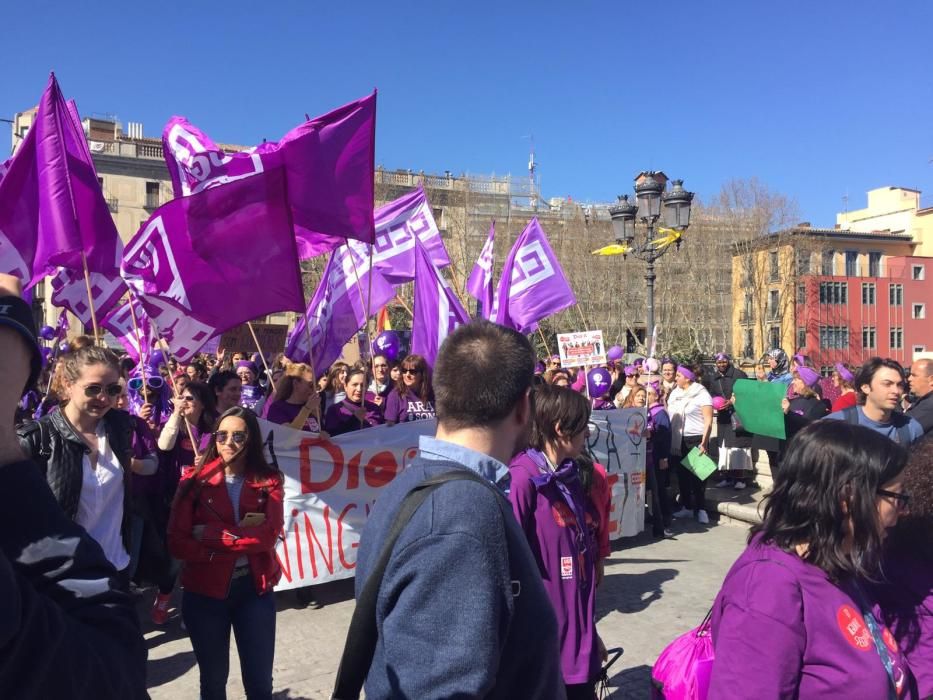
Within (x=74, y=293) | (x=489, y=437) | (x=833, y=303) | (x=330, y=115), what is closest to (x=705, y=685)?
(x=489, y=437)

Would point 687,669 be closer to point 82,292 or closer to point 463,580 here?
point 463,580

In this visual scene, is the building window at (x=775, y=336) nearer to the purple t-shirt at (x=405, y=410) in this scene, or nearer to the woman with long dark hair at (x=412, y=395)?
the woman with long dark hair at (x=412, y=395)

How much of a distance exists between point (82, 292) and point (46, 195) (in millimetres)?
2985

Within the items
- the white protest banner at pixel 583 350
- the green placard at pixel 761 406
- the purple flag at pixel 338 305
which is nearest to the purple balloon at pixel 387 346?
the purple flag at pixel 338 305

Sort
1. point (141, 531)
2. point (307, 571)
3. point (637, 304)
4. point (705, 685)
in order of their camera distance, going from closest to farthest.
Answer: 1. point (705, 685)
2. point (141, 531)
3. point (307, 571)
4. point (637, 304)

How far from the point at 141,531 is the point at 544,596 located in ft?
13.9

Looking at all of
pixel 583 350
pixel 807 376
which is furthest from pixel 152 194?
pixel 807 376

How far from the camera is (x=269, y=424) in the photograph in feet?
17.5

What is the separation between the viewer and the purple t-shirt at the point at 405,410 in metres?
6.85

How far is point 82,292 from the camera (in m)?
8.23

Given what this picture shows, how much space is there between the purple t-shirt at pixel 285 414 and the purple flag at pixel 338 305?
4.26 ft

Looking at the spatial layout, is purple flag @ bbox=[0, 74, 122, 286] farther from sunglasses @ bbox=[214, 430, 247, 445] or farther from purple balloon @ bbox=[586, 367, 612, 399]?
purple balloon @ bbox=[586, 367, 612, 399]

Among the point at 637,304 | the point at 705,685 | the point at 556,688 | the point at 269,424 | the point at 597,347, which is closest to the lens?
the point at 556,688

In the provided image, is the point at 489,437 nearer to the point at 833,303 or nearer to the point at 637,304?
the point at 637,304
